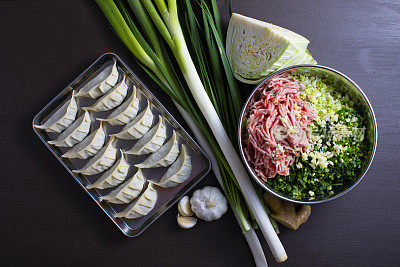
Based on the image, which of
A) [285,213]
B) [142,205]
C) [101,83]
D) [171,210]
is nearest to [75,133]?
[101,83]

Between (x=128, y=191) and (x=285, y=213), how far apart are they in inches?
33.8

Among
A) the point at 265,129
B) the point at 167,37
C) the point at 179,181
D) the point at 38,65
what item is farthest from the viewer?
the point at 38,65

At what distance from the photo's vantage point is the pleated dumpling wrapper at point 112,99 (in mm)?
1796

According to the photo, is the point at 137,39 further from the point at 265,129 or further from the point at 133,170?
the point at 265,129

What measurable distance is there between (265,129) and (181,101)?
500 mm

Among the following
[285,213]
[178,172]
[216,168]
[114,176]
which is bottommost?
[285,213]

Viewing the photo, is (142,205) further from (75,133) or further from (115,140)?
(75,133)

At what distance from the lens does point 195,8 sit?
1.83m

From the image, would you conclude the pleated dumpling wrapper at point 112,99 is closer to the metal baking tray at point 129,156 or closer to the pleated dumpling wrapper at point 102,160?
the metal baking tray at point 129,156

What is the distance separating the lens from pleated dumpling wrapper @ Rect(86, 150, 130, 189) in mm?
1794

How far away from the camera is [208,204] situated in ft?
5.90

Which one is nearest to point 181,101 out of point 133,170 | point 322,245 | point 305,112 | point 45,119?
point 133,170

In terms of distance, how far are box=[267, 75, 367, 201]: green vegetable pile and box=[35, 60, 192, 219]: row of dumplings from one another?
0.58 meters

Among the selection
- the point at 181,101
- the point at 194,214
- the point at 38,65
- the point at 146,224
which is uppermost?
the point at 38,65
